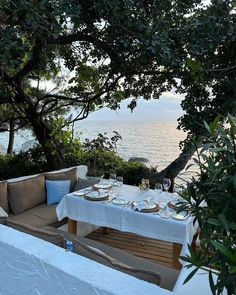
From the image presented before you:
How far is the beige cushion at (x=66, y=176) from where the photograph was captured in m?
4.57

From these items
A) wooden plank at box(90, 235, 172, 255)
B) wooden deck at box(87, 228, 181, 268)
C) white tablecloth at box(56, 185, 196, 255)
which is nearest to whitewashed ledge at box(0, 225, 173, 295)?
white tablecloth at box(56, 185, 196, 255)

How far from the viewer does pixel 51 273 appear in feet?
5.23

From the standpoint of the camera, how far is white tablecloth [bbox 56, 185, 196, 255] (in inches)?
121

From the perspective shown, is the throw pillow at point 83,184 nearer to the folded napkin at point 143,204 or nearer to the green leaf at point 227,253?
the folded napkin at point 143,204

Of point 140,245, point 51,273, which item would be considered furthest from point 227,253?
point 140,245

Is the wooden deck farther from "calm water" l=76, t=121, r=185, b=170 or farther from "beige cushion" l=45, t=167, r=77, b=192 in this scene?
"calm water" l=76, t=121, r=185, b=170

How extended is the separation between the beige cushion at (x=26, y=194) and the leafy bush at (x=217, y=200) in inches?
134

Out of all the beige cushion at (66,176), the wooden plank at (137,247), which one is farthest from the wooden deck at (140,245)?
the beige cushion at (66,176)

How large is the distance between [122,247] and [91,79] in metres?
3.88

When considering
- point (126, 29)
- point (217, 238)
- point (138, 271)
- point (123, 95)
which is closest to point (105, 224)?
point (138, 271)

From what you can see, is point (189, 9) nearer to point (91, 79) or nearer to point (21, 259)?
point (91, 79)

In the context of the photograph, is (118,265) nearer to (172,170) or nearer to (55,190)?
(55,190)

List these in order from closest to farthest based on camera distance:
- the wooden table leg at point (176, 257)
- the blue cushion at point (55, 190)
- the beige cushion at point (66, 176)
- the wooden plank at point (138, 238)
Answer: the wooden table leg at point (176, 257)
the wooden plank at point (138, 238)
the blue cushion at point (55, 190)
the beige cushion at point (66, 176)

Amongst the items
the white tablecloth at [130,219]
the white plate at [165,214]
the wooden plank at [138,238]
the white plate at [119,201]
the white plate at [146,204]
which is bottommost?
the wooden plank at [138,238]
